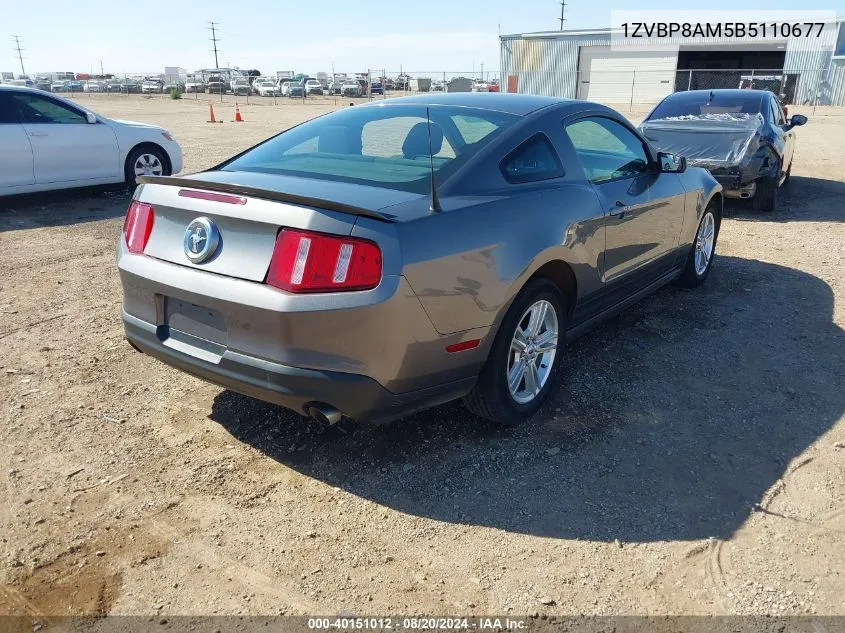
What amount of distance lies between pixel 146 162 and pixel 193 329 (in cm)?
783

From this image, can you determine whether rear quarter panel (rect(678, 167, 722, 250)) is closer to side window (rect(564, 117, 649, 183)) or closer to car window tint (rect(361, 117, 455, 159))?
side window (rect(564, 117, 649, 183))

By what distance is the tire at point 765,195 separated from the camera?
8875 mm

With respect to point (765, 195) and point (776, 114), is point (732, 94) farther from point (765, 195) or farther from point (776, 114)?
point (765, 195)

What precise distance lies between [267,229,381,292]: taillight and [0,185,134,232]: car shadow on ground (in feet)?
21.8

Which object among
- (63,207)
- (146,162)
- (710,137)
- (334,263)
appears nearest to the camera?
(334,263)

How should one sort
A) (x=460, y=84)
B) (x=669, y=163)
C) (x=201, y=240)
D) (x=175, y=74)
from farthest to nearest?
1. (x=175, y=74)
2. (x=460, y=84)
3. (x=669, y=163)
4. (x=201, y=240)

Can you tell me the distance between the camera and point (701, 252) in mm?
5891

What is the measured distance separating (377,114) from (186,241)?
4.96ft

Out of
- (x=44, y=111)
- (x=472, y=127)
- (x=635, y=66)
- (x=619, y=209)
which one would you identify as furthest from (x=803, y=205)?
(x=635, y=66)

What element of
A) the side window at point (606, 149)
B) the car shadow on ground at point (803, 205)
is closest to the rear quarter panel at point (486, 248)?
the side window at point (606, 149)

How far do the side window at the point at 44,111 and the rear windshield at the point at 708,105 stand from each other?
26.2ft

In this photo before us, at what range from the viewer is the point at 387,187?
3143 millimetres

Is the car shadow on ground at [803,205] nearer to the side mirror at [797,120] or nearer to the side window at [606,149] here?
the side mirror at [797,120]

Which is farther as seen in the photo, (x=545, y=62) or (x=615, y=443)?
(x=545, y=62)
